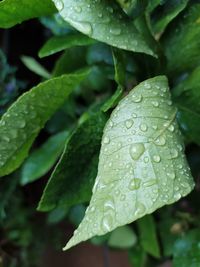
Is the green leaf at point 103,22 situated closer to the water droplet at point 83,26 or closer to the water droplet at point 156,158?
the water droplet at point 83,26

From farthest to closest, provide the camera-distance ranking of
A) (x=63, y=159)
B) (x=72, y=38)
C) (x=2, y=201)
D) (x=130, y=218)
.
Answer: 1. (x=2, y=201)
2. (x=72, y=38)
3. (x=63, y=159)
4. (x=130, y=218)

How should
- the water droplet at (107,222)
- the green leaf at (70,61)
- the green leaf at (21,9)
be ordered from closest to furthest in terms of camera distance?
the water droplet at (107,222) < the green leaf at (21,9) < the green leaf at (70,61)

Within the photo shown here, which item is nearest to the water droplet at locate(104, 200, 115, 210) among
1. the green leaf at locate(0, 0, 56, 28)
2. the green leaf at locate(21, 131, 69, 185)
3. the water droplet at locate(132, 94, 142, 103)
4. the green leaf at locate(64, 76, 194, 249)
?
the green leaf at locate(64, 76, 194, 249)

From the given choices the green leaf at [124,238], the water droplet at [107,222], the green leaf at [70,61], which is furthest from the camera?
the green leaf at [124,238]

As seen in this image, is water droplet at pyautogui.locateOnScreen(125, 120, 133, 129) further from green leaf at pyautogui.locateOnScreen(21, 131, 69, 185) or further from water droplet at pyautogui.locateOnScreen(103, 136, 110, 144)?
green leaf at pyautogui.locateOnScreen(21, 131, 69, 185)

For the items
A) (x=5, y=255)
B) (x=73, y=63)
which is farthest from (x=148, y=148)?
(x=5, y=255)

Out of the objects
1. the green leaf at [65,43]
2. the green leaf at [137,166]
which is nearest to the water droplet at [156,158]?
the green leaf at [137,166]

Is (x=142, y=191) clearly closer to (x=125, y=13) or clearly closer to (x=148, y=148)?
(x=148, y=148)
